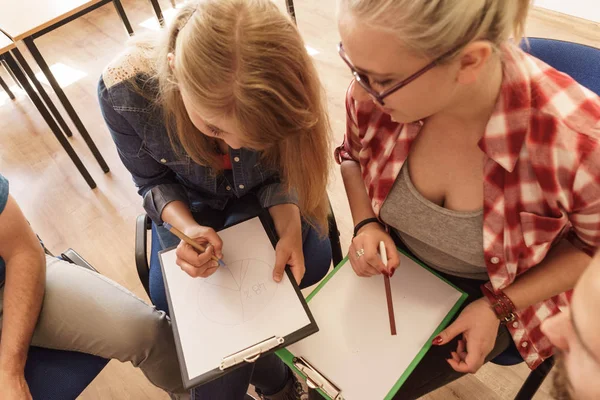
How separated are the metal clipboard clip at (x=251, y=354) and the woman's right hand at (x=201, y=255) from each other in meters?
0.21

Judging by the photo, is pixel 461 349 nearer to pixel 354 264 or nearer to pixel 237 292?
pixel 354 264

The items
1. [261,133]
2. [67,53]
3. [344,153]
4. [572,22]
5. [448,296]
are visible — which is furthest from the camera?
[67,53]

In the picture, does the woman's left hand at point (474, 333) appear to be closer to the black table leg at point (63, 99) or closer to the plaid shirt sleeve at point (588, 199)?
the plaid shirt sleeve at point (588, 199)

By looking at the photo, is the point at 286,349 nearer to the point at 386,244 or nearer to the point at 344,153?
the point at 386,244

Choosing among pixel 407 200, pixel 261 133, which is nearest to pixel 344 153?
pixel 407 200

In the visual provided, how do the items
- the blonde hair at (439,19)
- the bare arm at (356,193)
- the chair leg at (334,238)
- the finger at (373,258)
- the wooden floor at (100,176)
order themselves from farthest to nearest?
the wooden floor at (100,176) → the chair leg at (334,238) → the bare arm at (356,193) → the finger at (373,258) → the blonde hair at (439,19)

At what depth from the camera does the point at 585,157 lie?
0.66m

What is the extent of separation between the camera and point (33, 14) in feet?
5.51

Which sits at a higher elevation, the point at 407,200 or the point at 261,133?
the point at 261,133

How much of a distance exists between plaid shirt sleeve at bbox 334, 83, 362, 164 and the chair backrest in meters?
0.37

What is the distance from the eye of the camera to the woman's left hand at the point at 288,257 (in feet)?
3.05

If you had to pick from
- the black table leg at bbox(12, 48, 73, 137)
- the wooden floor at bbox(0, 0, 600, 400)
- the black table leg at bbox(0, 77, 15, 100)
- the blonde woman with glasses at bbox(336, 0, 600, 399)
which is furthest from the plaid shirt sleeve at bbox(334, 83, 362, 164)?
the black table leg at bbox(0, 77, 15, 100)

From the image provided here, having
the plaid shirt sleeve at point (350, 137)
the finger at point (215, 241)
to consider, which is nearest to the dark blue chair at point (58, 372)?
the finger at point (215, 241)

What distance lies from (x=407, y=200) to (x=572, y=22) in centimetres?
225
